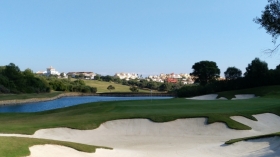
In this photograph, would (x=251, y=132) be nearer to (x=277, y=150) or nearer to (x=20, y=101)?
(x=277, y=150)

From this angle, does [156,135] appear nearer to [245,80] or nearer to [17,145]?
[17,145]

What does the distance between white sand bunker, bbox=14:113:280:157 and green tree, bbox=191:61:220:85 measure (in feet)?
207

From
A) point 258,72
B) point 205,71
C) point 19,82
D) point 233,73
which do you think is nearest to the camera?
point 258,72

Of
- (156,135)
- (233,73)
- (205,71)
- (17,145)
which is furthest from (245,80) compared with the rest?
(17,145)

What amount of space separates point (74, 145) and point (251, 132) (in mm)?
12687

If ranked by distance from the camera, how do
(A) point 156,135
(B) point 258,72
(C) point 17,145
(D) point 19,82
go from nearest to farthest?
(C) point 17,145, (A) point 156,135, (B) point 258,72, (D) point 19,82

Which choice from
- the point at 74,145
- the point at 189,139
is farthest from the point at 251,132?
the point at 74,145

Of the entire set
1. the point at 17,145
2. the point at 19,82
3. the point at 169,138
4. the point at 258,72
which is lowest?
the point at 169,138

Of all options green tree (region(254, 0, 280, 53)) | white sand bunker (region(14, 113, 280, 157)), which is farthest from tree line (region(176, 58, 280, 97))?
green tree (region(254, 0, 280, 53))

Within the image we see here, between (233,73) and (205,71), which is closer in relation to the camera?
(233,73)

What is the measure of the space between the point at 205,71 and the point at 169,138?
70.6m

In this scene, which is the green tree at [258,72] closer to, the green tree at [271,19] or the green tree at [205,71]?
the green tree at [205,71]

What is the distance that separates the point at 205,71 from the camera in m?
89.1

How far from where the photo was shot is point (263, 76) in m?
64.1
